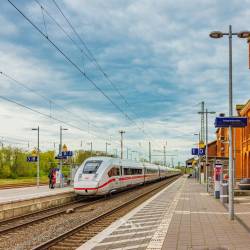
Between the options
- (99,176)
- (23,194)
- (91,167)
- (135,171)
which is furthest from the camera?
(135,171)

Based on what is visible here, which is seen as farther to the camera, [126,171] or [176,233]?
[126,171]

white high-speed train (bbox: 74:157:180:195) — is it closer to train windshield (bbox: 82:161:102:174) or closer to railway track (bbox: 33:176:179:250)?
train windshield (bbox: 82:161:102:174)

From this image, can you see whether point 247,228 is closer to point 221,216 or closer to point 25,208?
point 221,216

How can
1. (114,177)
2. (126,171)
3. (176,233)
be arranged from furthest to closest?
(126,171) → (114,177) → (176,233)

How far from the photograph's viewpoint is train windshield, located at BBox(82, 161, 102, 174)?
2705cm

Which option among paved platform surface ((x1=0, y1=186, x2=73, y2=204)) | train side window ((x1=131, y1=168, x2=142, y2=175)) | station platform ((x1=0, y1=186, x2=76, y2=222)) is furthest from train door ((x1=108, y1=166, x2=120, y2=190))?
train side window ((x1=131, y1=168, x2=142, y2=175))

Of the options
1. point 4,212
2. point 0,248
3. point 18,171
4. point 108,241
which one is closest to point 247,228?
Answer: point 108,241

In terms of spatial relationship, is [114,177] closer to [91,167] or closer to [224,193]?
[91,167]

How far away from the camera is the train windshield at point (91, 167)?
27.0 meters

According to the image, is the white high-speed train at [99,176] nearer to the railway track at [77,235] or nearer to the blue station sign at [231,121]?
the railway track at [77,235]

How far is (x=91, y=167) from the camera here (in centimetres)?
2734

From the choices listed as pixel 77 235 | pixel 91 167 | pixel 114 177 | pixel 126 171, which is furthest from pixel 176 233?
pixel 126 171

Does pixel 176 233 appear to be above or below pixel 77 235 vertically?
above

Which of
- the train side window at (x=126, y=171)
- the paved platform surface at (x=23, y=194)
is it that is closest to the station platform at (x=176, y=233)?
the paved platform surface at (x=23, y=194)
